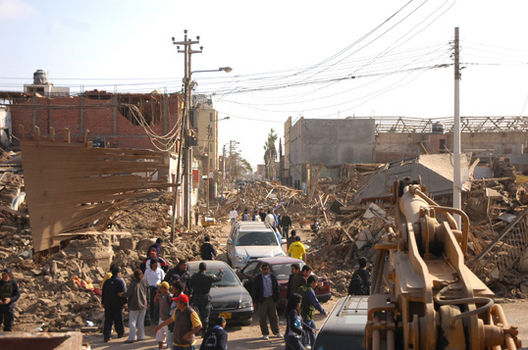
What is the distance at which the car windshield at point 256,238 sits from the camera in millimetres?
17609

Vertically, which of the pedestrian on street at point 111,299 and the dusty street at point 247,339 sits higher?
the pedestrian on street at point 111,299

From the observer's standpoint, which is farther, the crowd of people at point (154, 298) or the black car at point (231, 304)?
the black car at point (231, 304)

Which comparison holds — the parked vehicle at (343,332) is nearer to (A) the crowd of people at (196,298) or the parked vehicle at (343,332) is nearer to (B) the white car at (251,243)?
(A) the crowd of people at (196,298)

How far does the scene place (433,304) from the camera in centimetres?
439

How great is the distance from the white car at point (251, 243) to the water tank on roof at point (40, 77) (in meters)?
32.5

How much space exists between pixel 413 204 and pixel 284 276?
739cm

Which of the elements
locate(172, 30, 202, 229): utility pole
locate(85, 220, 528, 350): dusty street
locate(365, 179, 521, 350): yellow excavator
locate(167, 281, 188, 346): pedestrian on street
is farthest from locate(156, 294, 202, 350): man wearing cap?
locate(172, 30, 202, 229): utility pole

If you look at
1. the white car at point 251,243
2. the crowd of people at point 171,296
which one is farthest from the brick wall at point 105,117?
the crowd of people at point 171,296

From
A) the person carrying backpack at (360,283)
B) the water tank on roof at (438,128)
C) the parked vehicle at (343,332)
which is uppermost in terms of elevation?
the water tank on roof at (438,128)

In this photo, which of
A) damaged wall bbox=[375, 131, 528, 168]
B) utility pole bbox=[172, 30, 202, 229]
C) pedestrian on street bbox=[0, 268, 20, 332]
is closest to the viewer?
pedestrian on street bbox=[0, 268, 20, 332]

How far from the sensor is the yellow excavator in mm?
4207

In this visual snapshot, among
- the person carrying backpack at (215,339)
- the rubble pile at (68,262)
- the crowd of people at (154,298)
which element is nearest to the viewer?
the person carrying backpack at (215,339)

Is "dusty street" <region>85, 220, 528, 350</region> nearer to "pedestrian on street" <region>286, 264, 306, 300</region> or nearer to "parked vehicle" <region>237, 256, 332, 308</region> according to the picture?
"parked vehicle" <region>237, 256, 332, 308</region>

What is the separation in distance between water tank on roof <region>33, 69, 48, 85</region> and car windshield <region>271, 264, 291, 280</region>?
37.8 m
